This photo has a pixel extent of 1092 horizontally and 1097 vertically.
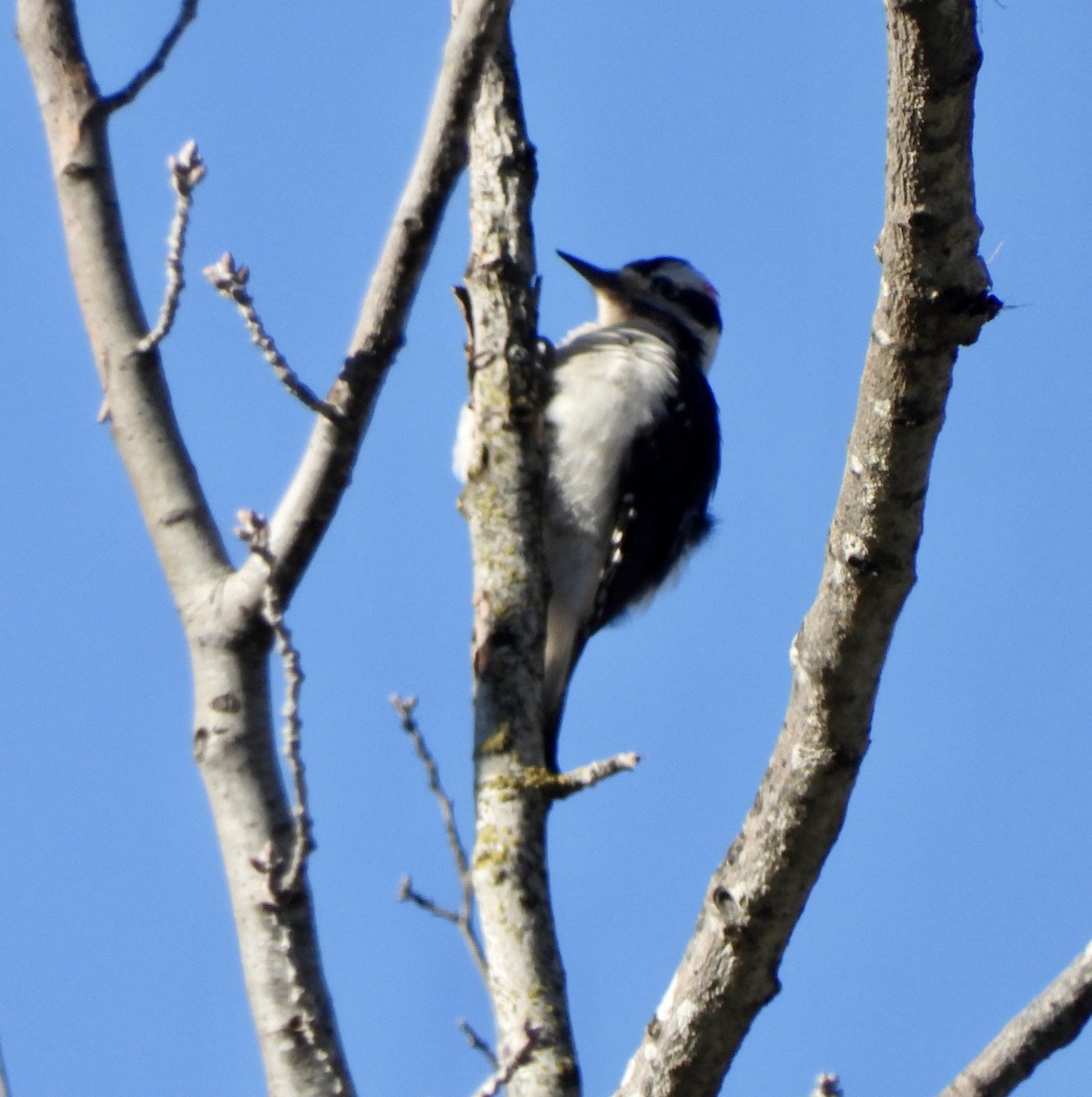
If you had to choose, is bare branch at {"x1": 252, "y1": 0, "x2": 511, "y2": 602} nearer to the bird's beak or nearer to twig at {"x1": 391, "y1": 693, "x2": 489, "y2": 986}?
twig at {"x1": 391, "y1": 693, "x2": 489, "y2": 986}

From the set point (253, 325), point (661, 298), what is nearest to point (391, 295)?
point (253, 325)

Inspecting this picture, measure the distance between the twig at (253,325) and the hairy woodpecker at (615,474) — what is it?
7.33ft

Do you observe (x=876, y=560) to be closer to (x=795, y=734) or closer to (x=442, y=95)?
(x=795, y=734)

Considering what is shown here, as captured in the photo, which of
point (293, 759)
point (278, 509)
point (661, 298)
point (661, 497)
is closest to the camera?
point (293, 759)

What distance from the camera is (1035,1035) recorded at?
108 inches

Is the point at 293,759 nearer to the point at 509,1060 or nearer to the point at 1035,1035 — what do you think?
the point at 509,1060

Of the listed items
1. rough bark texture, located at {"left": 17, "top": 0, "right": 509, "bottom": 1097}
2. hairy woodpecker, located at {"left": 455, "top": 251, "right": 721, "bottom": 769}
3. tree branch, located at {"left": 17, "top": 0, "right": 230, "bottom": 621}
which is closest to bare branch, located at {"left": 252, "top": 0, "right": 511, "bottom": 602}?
rough bark texture, located at {"left": 17, "top": 0, "right": 509, "bottom": 1097}

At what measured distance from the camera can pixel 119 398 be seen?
3.09 metres

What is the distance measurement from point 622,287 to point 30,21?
395cm

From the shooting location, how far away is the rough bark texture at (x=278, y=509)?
2633mm

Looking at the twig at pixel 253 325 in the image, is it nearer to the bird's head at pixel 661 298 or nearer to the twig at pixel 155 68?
the twig at pixel 155 68

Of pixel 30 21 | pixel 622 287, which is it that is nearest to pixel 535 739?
pixel 30 21

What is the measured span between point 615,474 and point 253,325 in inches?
112

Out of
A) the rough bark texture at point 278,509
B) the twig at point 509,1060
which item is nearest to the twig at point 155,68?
the rough bark texture at point 278,509
